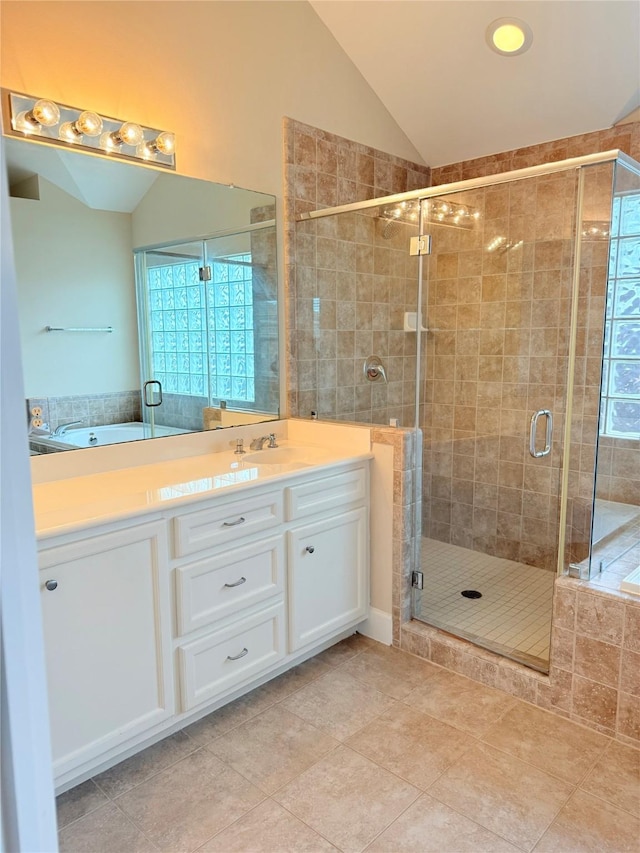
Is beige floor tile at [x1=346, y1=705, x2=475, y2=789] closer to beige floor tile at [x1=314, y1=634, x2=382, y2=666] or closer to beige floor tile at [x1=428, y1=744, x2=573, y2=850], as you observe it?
beige floor tile at [x1=428, y1=744, x2=573, y2=850]

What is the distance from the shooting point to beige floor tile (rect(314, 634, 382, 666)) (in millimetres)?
2607

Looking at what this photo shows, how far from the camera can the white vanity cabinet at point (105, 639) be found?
66.7 inches

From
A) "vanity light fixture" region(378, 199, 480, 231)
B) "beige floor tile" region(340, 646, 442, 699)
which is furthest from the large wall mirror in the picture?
"beige floor tile" region(340, 646, 442, 699)

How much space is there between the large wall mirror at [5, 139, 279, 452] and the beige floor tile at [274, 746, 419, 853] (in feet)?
4.64

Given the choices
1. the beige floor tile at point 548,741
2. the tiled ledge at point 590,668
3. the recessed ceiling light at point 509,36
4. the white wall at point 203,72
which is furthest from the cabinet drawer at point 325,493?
the recessed ceiling light at point 509,36

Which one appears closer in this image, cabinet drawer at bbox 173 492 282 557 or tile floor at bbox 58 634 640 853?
tile floor at bbox 58 634 640 853

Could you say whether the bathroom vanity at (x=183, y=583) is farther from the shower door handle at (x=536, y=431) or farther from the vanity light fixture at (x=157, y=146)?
the vanity light fixture at (x=157, y=146)

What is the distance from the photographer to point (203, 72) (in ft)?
8.25

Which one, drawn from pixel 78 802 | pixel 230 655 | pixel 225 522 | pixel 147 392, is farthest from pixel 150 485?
pixel 78 802

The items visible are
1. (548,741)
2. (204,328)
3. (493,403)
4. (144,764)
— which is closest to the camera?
(144,764)

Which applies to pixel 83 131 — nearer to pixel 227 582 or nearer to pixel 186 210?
pixel 186 210

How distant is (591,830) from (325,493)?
141cm

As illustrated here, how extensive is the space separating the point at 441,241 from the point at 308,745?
236 cm

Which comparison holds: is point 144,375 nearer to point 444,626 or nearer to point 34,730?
point 444,626
